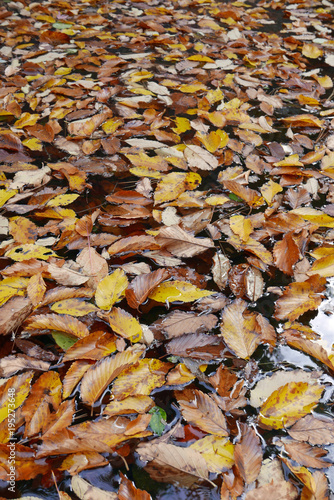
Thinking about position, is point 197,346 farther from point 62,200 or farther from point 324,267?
point 62,200

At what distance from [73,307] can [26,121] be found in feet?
4.21

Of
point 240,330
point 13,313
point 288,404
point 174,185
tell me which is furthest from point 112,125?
point 288,404

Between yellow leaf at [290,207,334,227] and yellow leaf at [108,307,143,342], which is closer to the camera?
yellow leaf at [108,307,143,342]

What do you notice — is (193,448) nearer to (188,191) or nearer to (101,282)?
(101,282)

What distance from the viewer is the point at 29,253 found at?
4.04ft

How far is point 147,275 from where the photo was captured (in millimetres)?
1115

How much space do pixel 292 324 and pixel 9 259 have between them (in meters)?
0.92

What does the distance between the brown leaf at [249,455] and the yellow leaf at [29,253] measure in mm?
807

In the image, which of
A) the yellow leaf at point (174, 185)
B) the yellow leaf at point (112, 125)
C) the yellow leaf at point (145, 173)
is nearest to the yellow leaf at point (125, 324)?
the yellow leaf at point (174, 185)

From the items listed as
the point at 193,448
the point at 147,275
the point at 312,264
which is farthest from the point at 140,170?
the point at 193,448

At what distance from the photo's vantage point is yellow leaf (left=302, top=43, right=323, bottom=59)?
9.02ft

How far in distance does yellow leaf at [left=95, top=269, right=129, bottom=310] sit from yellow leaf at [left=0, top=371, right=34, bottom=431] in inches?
10.5

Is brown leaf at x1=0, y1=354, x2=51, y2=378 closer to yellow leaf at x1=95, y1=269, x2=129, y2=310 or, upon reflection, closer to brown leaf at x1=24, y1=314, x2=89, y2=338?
brown leaf at x1=24, y1=314, x2=89, y2=338

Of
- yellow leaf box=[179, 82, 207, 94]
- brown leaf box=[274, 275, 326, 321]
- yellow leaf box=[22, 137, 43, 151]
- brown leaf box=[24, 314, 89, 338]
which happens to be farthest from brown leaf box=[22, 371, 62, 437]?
yellow leaf box=[179, 82, 207, 94]
